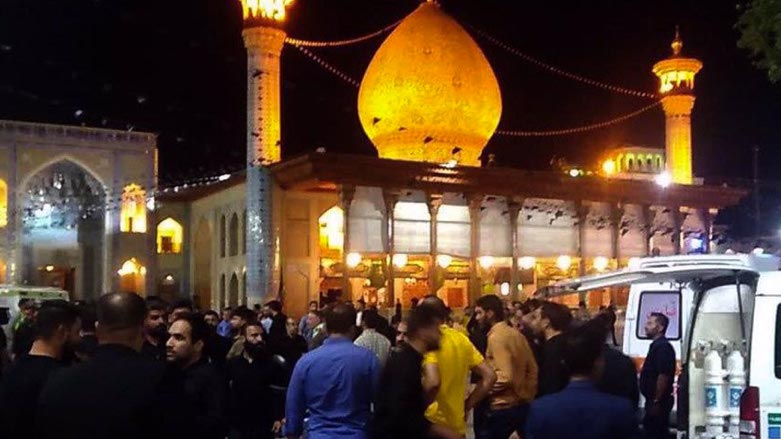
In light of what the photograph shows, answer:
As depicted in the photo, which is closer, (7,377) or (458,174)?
(7,377)

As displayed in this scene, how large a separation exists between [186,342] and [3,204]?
36.9m

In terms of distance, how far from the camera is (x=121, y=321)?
13.9 feet

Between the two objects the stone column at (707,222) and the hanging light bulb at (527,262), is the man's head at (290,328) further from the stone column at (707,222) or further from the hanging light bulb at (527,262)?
the stone column at (707,222)

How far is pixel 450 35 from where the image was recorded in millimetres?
34469

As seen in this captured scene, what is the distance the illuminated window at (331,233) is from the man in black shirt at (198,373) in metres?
24.9

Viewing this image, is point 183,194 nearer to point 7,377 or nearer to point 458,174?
point 458,174

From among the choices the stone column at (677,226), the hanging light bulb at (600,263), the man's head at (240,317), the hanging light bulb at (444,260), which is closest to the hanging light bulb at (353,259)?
the hanging light bulb at (444,260)

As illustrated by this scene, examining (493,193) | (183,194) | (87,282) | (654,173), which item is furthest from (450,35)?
(87,282)

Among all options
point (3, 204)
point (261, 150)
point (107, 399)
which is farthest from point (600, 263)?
point (107, 399)

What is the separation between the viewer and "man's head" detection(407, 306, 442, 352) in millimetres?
5898

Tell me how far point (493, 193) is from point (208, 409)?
2583 cm

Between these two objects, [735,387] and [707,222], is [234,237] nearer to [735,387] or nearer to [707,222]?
[707,222]

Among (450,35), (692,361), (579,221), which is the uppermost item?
(450,35)

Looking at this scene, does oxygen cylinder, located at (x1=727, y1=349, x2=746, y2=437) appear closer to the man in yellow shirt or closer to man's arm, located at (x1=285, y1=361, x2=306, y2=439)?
the man in yellow shirt
